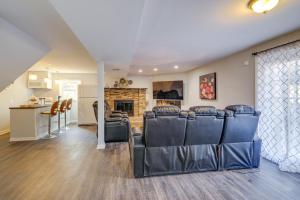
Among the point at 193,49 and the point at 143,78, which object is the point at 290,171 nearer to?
the point at 193,49

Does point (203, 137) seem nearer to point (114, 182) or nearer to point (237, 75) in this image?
point (114, 182)

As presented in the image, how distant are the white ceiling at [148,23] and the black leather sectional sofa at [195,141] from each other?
1.33 m

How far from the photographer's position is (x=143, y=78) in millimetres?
8914

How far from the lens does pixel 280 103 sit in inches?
128

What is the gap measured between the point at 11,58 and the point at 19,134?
276cm

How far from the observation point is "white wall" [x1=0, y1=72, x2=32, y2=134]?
5785 millimetres

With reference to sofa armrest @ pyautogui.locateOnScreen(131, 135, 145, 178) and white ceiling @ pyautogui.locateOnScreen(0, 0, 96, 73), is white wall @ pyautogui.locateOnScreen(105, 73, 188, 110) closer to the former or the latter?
white ceiling @ pyautogui.locateOnScreen(0, 0, 96, 73)

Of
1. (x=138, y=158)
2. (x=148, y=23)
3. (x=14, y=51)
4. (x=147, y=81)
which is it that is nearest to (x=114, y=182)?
(x=138, y=158)

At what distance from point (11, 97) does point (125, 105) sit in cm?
442

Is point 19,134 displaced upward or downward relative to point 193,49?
downward

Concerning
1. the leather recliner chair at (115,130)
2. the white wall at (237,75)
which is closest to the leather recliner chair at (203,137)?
the white wall at (237,75)

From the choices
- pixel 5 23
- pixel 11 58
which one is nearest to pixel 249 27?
pixel 5 23

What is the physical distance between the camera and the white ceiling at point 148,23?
1.97 metres

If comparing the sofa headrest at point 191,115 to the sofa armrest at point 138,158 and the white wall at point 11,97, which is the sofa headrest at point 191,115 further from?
the white wall at point 11,97
